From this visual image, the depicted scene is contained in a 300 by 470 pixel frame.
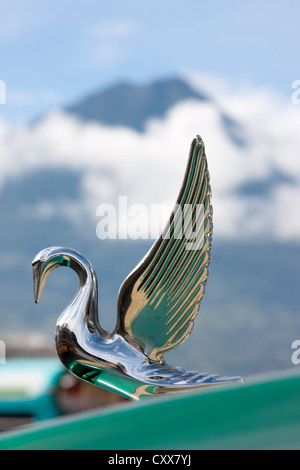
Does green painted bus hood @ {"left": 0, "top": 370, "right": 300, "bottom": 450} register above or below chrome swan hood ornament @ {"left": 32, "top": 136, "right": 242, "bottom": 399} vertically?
below

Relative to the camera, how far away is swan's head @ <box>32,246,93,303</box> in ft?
5.24

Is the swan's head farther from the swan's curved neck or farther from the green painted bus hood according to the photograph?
the green painted bus hood

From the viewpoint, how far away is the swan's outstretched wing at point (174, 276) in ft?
5.20

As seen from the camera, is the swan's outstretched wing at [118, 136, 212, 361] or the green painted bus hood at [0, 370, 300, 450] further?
the swan's outstretched wing at [118, 136, 212, 361]

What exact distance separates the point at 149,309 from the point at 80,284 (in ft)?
0.58

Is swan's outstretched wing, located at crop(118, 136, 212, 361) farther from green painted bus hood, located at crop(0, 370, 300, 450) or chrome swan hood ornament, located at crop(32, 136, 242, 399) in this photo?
green painted bus hood, located at crop(0, 370, 300, 450)

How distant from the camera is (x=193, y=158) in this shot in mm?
1597

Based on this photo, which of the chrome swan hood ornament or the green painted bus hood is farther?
the chrome swan hood ornament

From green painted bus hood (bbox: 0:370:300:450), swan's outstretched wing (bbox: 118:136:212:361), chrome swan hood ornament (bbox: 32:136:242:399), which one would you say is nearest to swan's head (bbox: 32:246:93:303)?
chrome swan hood ornament (bbox: 32:136:242:399)

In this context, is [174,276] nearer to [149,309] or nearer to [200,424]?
[149,309]

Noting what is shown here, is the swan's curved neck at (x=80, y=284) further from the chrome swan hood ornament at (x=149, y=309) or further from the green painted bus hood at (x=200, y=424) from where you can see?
the green painted bus hood at (x=200, y=424)

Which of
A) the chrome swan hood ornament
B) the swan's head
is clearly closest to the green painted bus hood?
the chrome swan hood ornament

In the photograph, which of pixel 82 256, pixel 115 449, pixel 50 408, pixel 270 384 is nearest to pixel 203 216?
pixel 82 256
